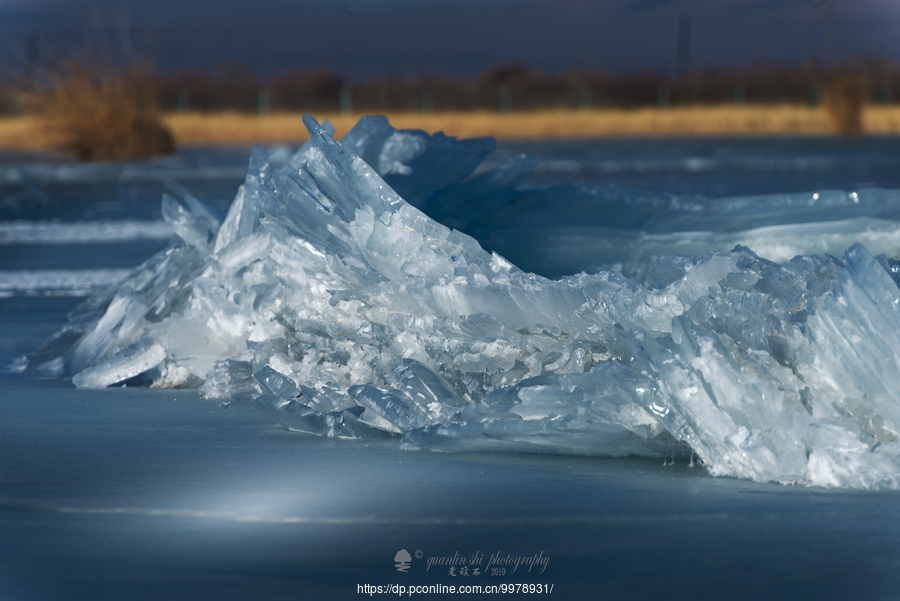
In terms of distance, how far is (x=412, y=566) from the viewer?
1609mm

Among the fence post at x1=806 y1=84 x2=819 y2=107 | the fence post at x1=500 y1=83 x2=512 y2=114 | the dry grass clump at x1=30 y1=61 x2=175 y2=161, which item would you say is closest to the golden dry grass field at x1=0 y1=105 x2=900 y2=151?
the dry grass clump at x1=30 y1=61 x2=175 y2=161

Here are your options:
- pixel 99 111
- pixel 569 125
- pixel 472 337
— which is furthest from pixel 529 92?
pixel 472 337

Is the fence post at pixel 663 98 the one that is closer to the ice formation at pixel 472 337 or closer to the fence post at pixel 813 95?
the fence post at pixel 813 95

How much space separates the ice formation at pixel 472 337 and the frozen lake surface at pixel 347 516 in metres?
0.08

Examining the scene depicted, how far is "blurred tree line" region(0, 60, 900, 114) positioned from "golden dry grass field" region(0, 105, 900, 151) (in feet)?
24.2

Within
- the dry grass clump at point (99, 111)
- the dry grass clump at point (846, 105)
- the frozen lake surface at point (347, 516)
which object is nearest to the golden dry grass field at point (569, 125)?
the dry grass clump at point (846, 105)

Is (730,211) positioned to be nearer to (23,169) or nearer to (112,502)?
(112,502)

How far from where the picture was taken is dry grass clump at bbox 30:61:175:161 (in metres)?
12.3

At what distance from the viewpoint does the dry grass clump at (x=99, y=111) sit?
1235 centimetres

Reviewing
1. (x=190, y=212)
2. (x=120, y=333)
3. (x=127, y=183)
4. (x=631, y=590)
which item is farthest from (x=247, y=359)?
(x=127, y=183)

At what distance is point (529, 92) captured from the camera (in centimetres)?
3591

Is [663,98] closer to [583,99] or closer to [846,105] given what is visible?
[583,99]

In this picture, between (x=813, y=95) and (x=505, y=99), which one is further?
(x=813, y=95)

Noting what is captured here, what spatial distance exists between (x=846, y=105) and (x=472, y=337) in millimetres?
17502
